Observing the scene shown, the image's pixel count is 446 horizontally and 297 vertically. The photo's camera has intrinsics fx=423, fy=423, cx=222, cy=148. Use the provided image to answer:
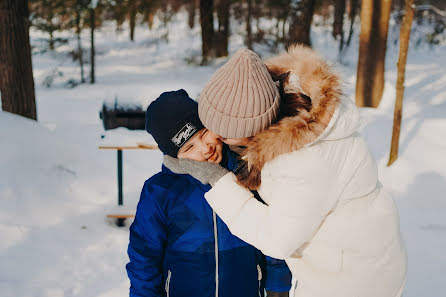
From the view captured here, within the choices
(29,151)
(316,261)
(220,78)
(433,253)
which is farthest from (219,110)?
(29,151)

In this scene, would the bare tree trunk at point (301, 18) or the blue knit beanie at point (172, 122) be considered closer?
the blue knit beanie at point (172, 122)

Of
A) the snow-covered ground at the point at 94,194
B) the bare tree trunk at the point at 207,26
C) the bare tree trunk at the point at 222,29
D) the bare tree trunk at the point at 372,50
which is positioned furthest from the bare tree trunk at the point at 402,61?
the bare tree trunk at the point at 222,29

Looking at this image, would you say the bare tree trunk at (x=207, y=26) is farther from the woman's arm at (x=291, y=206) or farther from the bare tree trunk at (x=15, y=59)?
the woman's arm at (x=291, y=206)

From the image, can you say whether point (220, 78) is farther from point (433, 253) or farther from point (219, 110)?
point (433, 253)

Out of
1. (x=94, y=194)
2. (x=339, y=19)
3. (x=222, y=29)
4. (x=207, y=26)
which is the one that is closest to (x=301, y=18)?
(x=207, y=26)

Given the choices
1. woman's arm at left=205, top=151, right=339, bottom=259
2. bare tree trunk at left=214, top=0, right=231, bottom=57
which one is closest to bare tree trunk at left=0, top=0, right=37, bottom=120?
woman's arm at left=205, top=151, right=339, bottom=259

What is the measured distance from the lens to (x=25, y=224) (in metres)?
4.25

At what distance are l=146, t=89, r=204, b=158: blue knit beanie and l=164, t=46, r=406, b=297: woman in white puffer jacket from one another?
111mm

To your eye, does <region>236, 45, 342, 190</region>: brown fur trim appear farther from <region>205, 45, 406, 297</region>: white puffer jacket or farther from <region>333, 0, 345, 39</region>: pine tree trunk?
<region>333, 0, 345, 39</region>: pine tree trunk

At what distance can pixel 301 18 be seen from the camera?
406 inches

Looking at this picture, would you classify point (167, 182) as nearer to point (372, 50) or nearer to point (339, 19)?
point (372, 50)

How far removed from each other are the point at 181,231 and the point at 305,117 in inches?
28.0

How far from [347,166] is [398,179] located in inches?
179

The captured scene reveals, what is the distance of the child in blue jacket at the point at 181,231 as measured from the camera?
171cm
